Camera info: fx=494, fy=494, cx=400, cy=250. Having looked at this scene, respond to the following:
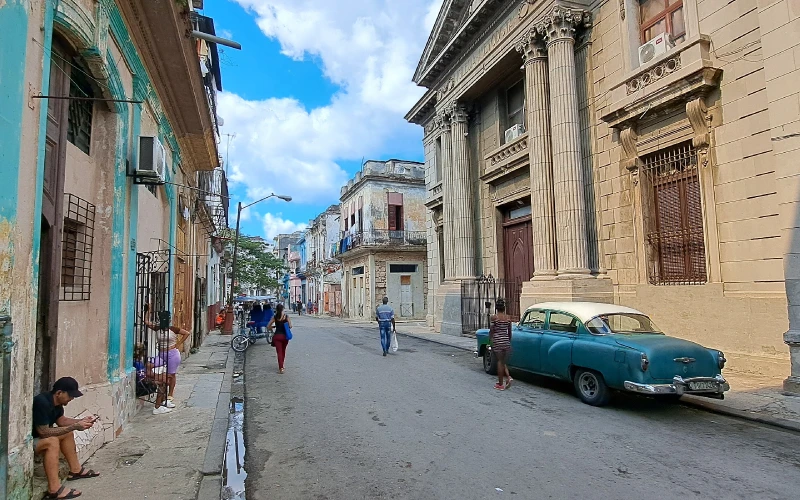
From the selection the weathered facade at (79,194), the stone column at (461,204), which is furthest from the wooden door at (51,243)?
the stone column at (461,204)

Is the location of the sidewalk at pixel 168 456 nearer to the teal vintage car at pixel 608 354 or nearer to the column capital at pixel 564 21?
the teal vintage car at pixel 608 354

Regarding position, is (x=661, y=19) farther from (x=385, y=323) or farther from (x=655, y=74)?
(x=385, y=323)

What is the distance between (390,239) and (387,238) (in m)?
0.22

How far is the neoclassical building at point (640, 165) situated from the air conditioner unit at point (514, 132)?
0.14 metres

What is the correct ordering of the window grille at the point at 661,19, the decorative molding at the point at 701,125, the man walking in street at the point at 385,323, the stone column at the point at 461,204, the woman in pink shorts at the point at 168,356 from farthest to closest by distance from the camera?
the stone column at the point at 461,204 < the man walking in street at the point at 385,323 < the window grille at the point at 661,19 < the decorative molding at the point at 701,125 < the woman in pink shorts at the point at 168,356

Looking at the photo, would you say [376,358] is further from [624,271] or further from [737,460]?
[737,460]

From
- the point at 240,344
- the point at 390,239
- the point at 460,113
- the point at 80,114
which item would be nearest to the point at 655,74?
the point at 460,113

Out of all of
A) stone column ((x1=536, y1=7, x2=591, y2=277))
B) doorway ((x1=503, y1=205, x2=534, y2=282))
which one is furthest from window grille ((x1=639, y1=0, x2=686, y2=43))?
doorway ((x1=503, y1=205, x2=534, y2=282))

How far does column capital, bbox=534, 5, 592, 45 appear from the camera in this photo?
13734 millimetres

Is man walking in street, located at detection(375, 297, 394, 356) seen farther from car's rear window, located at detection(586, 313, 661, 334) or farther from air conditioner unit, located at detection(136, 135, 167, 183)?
air conditioner unit, located at detection(136, 135, 167, 183)

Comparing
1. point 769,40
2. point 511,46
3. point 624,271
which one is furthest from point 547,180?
point 769,40

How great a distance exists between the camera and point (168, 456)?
537cm

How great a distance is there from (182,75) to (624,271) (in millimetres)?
10891

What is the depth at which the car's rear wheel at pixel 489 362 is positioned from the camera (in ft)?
33.3
